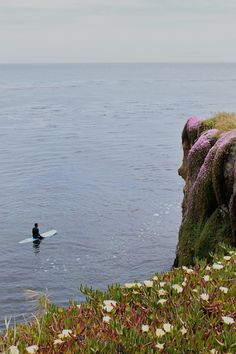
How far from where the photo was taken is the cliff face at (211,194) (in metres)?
20.3

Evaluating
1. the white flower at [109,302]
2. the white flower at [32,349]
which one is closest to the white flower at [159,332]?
the white flower at [109,302]

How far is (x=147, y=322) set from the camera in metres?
7.21

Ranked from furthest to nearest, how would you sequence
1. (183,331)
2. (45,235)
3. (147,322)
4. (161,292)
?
1. (45,235)
2. (161,292)
3. (147,322)
4. (183,331)

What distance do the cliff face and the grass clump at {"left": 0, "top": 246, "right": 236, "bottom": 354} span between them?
36.6ft

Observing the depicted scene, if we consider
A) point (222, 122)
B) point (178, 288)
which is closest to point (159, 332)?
point (178, 288)

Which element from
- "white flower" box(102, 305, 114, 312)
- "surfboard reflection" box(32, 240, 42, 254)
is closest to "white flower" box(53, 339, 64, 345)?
"white flower" box(102, 305, 114, 312)

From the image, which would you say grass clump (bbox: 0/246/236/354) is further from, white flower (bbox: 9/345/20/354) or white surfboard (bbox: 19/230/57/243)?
white surfboard (bbox: 19/230/57/243)

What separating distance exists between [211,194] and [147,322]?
594 inches

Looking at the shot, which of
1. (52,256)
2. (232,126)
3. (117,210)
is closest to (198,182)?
(232,126)

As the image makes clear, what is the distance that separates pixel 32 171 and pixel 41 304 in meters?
60.5

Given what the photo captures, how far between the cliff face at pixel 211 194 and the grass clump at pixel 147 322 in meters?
11.2

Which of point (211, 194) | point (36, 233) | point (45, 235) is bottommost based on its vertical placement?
point (45, 235)

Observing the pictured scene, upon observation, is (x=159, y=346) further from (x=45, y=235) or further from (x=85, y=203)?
(x=85, y=203)

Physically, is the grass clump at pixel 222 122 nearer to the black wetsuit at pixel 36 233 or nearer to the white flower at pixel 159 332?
the black wetsuit at pixel 36 233
